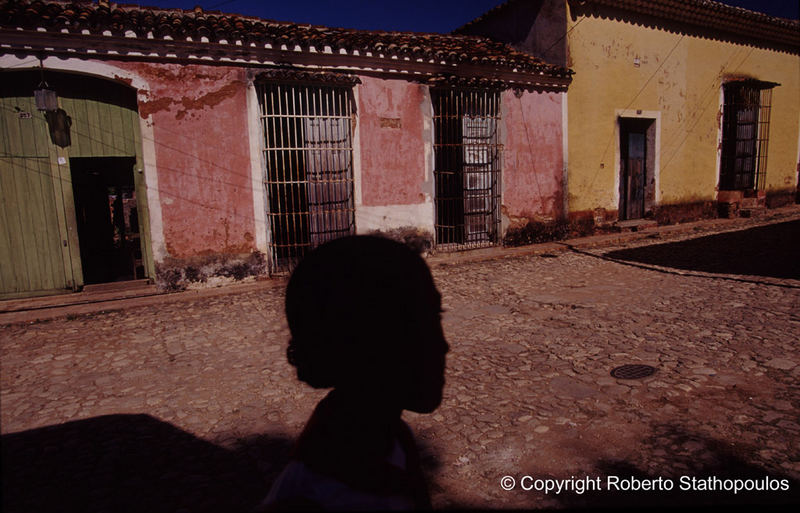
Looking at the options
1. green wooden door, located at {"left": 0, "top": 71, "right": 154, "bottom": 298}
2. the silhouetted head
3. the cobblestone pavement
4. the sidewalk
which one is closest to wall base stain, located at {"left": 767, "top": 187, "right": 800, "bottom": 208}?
the sidewalk

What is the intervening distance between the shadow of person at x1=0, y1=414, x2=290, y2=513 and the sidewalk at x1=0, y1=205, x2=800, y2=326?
161 inches

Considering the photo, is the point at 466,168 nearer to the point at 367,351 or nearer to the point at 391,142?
the point at 391,142

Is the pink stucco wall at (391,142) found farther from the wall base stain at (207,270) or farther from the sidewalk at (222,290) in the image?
the wall base stain at (207,270)

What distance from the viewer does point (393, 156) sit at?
9.62 meters

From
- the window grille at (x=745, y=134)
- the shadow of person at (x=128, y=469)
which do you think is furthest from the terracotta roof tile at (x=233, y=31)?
the window grille at (x=745, y=134)

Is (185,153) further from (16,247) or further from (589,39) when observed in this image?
(589,39)

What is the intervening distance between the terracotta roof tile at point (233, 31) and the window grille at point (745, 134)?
263 inches

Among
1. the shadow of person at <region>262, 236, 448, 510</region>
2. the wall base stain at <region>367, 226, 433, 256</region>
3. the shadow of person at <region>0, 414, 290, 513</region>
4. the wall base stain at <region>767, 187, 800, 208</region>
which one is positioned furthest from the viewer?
the wall base stain at <region>767, 187, 800, 208</region>

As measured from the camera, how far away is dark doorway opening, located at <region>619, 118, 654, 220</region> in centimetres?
1280

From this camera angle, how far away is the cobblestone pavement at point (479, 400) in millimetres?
2656

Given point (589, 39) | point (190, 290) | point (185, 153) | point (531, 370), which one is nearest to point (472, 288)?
point (531, 370)

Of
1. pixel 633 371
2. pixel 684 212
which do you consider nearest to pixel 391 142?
pixel 633 371

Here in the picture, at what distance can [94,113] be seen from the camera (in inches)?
298

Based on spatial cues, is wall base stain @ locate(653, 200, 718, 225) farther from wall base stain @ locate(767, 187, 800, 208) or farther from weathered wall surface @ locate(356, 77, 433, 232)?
weathered wall surface @ locate(356, 77, 433, 232)
